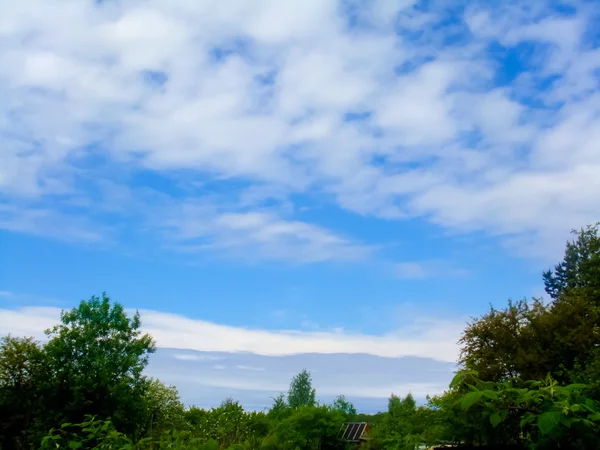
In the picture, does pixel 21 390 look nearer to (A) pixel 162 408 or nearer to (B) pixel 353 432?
(A) pixel 162 408

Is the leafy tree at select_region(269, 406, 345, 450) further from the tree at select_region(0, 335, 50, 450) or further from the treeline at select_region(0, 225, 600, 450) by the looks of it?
the tree at select_region(0, 335, 50, 450)

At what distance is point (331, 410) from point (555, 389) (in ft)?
110

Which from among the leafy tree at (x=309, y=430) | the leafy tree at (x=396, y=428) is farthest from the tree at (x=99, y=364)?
the leafy tree at (x=396, y=428)

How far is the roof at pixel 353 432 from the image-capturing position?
34.6 metres

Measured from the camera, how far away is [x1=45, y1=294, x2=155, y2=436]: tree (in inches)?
1209

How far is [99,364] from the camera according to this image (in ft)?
111

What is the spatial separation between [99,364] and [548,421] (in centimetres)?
3444

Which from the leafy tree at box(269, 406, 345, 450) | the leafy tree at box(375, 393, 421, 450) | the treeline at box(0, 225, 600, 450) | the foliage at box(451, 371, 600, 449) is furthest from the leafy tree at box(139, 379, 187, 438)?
the foliage at box(451, 371, 600, 449)

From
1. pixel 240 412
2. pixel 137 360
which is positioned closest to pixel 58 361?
pixel 137 360

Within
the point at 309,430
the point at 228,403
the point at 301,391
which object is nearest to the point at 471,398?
the point at 309,430

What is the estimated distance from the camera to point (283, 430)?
3350 centimetres

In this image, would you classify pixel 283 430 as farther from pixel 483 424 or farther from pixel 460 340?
pixel 483 424

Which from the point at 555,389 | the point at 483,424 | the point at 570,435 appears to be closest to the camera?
the point at 570,435

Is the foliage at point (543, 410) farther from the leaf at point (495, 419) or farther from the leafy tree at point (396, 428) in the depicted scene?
the leafy tree at point (396, 428)
